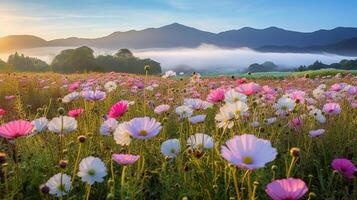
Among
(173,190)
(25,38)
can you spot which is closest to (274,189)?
(173,190)

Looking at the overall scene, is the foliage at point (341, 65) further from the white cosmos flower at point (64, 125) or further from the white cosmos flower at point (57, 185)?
the white cosmos flower at point (57, 185)

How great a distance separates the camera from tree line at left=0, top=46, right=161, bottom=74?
38.3m

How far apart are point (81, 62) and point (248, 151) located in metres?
38.4

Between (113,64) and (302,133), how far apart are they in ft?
129

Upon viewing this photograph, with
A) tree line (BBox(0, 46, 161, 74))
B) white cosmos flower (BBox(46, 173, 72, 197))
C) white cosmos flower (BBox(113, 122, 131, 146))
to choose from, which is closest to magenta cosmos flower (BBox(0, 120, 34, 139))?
white cosmos flower (BBox(46, 173, 72, 197))

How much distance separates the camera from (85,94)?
9.48 feet

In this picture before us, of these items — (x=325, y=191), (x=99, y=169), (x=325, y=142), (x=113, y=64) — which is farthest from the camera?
(x=113, y=64)

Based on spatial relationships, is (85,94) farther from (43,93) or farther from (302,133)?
(43,93)

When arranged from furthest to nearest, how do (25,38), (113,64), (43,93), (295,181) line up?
(25,38) → (113,64) → (43,93) → (295,181)

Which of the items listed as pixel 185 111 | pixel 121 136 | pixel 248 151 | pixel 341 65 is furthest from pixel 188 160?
pixel 341 65

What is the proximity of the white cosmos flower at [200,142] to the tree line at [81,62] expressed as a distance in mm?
34403

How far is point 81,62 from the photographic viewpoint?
38.6 metres

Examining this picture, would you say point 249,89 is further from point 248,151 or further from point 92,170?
point 248,151

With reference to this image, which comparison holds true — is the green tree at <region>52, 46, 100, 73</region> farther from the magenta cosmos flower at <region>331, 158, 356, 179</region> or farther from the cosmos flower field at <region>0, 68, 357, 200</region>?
the magenta cosmos flower at <region>331, 158, 356, 179</region>
